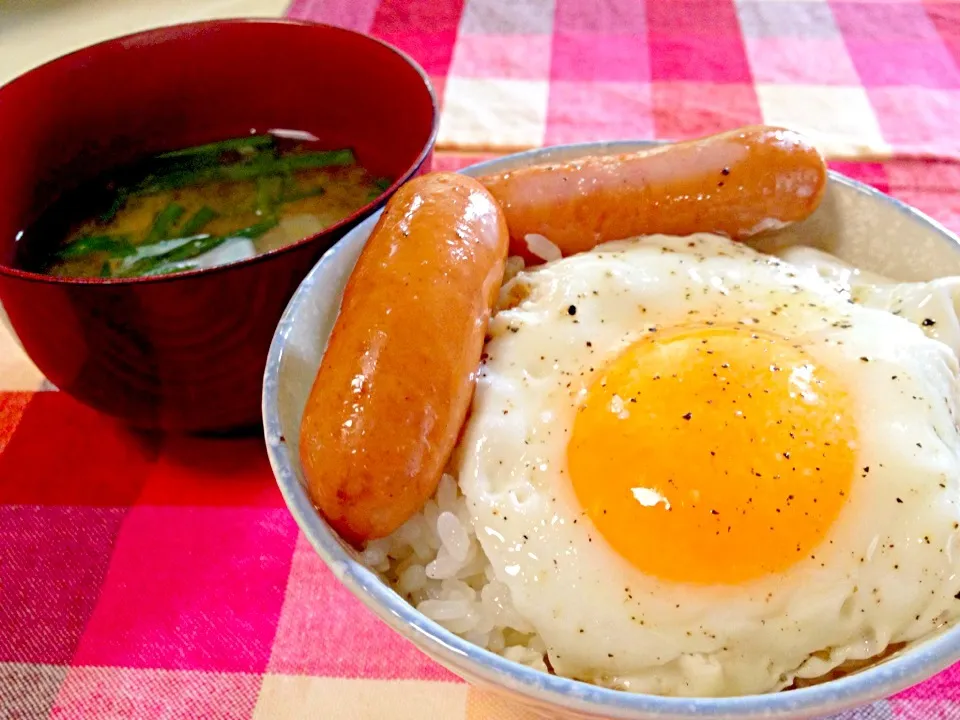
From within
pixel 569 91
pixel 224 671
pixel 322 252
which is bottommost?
pixel 224 671

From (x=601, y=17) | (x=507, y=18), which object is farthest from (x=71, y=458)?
(x=601, y=17)

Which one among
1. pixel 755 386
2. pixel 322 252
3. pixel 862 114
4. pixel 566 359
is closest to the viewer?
pixel 755 386

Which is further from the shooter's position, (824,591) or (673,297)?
(673,297)

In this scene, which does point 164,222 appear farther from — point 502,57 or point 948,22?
point 948,22

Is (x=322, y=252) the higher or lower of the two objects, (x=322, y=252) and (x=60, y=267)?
the higher

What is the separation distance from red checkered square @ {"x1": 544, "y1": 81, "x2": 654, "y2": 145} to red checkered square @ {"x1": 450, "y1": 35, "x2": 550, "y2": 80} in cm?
14

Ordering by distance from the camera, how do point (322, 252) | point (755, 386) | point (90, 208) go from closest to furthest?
1. point (755, 386)
2. point (322, 252)
3. point (90, 208)

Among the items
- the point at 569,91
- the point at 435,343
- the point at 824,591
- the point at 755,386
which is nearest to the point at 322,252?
the point at 435,343

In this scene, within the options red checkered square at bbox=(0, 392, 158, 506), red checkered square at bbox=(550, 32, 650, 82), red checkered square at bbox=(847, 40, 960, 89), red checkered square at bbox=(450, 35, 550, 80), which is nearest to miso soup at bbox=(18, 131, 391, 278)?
red checkered square at bbox=(0, 392, 158, 506)

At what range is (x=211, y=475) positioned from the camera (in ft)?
4.89

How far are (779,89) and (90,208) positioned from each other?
1918mm

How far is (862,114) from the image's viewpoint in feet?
7.63

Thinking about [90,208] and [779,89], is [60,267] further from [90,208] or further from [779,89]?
[779,89]

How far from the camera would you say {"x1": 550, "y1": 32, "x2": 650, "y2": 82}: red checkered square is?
2527mm
